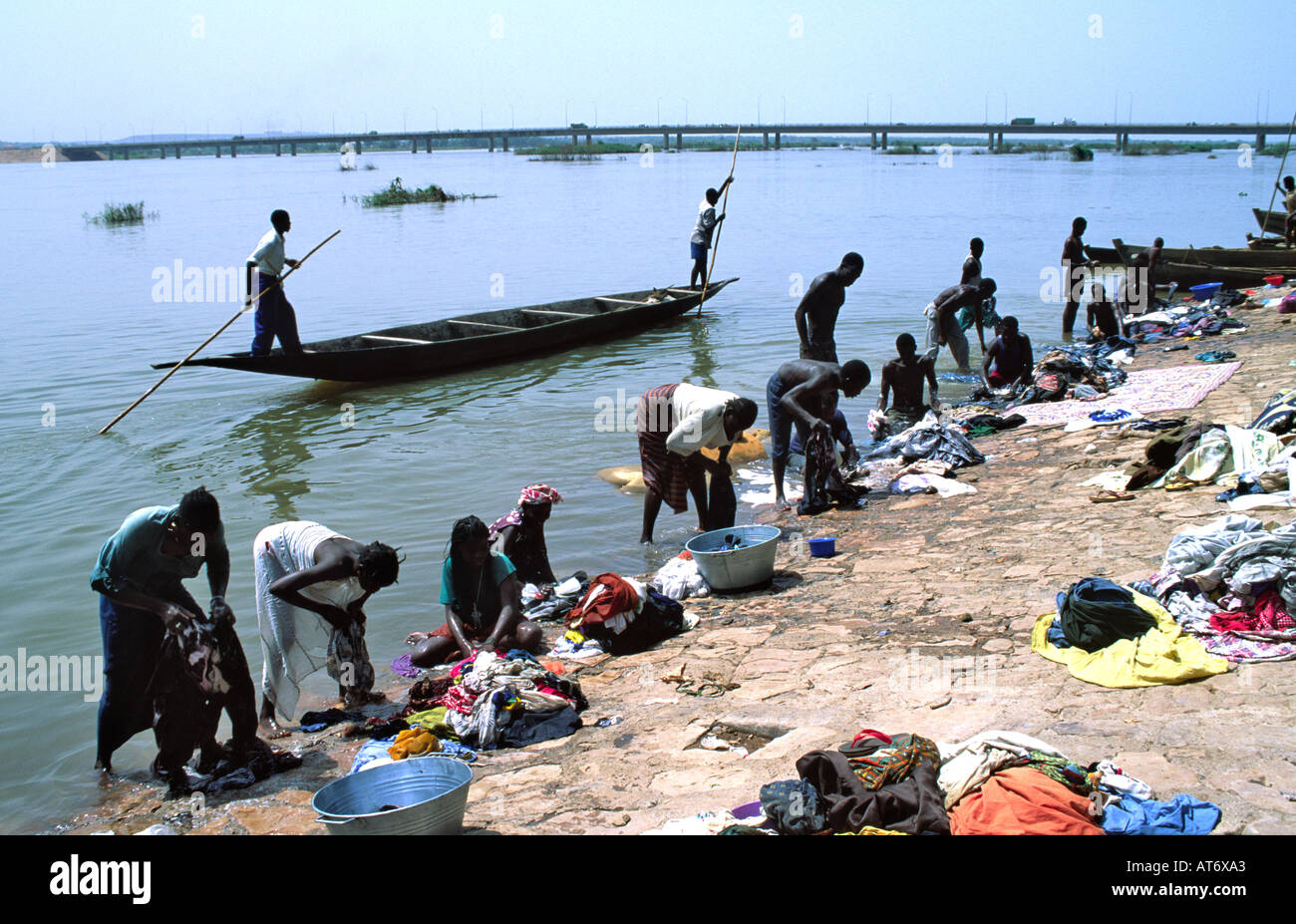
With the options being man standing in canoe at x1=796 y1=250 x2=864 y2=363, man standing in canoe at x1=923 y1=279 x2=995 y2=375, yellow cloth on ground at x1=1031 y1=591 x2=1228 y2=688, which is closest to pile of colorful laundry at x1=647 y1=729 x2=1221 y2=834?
yellow cloth on ground at x1=1031 y1=591 x2=1228 y2=688

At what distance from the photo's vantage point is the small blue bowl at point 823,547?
6961 mm

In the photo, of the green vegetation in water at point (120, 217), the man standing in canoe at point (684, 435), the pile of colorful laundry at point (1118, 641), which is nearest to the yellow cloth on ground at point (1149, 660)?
the pile of colorful laundry at point (1118, 641)

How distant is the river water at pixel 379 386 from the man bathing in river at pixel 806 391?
4.09ft

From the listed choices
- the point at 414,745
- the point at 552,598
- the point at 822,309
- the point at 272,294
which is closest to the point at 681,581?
the point at 552,598

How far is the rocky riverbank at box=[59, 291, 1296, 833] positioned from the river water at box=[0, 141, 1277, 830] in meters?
1.44

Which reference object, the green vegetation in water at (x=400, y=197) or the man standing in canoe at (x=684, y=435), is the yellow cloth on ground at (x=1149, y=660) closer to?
the man standing in canoe at (x=684, y=435)

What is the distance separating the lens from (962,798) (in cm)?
339

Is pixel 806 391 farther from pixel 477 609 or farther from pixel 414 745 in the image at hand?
pixel 414 745

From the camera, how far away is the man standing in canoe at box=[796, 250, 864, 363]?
355 inches

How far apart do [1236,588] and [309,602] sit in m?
4.26

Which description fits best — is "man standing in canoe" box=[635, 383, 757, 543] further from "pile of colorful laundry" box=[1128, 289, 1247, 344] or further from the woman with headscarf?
"pile of colorful laundry" box=[1128, 289, 1247, 344]

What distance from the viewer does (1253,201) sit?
42594 millimetres
